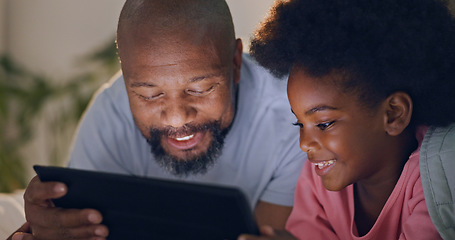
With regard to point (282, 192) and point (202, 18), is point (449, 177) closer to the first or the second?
point (282, 192)

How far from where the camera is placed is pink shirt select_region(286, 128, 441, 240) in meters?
1.09

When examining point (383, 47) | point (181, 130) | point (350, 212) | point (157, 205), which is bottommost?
point (350, 212)

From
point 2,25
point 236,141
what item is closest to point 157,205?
point 236,141

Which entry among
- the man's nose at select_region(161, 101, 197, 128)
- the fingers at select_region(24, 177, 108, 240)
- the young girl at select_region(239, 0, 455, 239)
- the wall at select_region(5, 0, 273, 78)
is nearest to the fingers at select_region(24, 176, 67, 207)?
the fingers at select_region(24, 177, 108, 240)

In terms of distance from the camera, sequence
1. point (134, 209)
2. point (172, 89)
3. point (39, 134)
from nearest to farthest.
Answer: point (134, 209)
point (172, 89)
point (39, 134)

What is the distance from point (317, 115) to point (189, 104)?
34 centimetres

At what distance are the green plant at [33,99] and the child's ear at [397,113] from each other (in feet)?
5.37

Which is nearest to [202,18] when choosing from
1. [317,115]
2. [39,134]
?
[317,115]

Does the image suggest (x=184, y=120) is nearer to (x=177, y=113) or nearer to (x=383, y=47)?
(x=177, y=113)

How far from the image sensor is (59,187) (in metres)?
1.10

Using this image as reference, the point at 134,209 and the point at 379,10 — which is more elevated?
the point at 379,10

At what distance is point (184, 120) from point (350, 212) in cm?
46

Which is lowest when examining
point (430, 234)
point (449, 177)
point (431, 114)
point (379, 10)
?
point (430, 234)

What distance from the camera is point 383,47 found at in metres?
1.02
